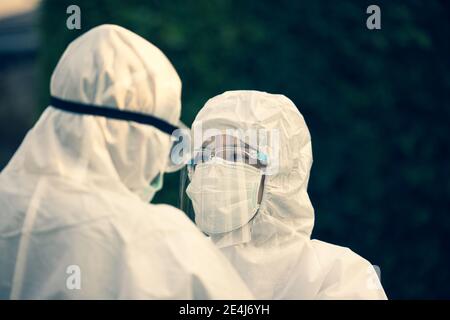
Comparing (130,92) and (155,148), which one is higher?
(130,92)

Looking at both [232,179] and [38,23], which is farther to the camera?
[38,23]

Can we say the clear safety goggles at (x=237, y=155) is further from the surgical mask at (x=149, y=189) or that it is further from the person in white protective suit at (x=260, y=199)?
the surgical mask at (x=149, y=189)

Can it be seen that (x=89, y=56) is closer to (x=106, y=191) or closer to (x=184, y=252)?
(x=106, y=191)

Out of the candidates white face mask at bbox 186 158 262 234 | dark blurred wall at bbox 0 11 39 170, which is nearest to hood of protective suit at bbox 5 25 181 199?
white face mask at bbox 186 158 262 234

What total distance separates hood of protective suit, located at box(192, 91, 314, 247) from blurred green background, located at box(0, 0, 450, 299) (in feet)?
6.06

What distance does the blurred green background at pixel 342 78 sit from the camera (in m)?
6.07

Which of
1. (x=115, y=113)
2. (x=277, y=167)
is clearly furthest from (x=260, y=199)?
(x=115, y=113)

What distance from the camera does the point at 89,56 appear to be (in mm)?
2840

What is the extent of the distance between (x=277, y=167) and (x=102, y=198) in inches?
57.1

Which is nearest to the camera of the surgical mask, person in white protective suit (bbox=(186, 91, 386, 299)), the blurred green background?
the surgical mask

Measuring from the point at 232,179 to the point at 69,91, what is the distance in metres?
1.33

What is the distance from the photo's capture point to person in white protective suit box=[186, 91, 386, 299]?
12.9ft

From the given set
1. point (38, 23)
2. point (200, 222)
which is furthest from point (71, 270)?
point (38, 23)

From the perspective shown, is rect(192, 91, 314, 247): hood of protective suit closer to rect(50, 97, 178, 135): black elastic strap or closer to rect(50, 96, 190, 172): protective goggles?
rect(50, 96, 190, 172): protective goggles
